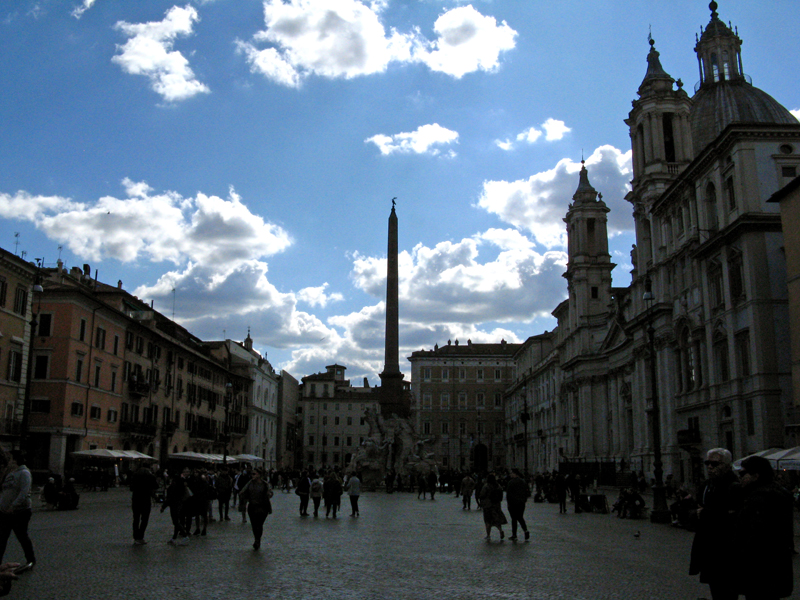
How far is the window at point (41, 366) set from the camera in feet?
133

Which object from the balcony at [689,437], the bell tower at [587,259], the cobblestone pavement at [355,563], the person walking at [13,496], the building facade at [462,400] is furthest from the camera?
the building facade at [462,400]

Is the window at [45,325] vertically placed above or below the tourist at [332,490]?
above

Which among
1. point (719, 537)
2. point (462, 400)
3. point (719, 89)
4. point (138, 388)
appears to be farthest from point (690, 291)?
point (462, 400)

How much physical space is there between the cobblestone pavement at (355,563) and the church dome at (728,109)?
112 feet

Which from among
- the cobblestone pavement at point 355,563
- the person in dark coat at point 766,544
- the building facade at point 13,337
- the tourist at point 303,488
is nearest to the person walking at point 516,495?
the cobblestone pavement at point 355,563

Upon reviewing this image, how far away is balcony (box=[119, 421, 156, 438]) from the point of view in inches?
1880

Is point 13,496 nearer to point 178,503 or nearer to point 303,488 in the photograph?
point 178,503

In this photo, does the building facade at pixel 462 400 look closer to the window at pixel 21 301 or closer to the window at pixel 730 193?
the window at pixel 730 193

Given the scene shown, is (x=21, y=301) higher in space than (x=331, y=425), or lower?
higher

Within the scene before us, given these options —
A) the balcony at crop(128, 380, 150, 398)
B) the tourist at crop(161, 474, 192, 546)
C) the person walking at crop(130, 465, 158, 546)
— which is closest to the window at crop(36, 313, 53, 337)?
the balcony at crop(128, 380, 150, 398)

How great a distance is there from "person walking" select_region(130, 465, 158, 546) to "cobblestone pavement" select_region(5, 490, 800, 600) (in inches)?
11.7

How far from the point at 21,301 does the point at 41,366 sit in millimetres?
5204

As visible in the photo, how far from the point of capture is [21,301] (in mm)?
36844

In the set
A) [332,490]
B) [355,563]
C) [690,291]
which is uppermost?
[690,291]
